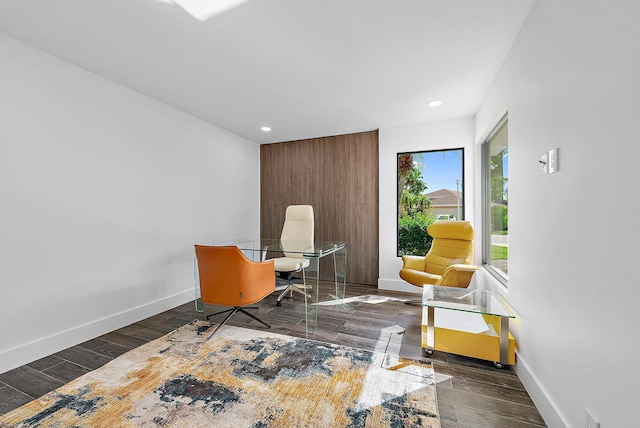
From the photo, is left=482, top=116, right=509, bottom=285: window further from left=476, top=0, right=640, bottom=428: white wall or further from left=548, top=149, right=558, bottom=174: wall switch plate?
left=548, top=149, right=558, bottom=174: wall switch plate

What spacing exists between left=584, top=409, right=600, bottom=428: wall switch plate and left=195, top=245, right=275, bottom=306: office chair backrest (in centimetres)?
219

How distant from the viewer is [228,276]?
237cm

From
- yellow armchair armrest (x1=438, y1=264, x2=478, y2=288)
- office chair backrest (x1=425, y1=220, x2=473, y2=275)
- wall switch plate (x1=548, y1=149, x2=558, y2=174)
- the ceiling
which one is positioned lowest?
yellow armchair armrest (x1=438, y1=264, x2=478, y2=288)

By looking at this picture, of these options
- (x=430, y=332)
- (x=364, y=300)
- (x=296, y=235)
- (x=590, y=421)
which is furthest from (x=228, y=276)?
(x=590, y=421)

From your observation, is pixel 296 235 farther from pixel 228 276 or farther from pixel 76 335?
pixel 76 335

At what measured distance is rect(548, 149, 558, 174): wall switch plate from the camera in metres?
1.37

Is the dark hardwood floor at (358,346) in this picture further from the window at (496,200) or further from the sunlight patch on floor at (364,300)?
the window at (496,200)

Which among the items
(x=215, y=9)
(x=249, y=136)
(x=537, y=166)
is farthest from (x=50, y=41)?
(x=537, y=166)

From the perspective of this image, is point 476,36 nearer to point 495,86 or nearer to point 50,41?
point 495,86

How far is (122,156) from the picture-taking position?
8.93 ft

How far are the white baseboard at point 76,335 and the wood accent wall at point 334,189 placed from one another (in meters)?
2.27

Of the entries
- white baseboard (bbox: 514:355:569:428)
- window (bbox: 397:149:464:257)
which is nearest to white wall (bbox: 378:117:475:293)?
window (bbox: 397:149:464:257)

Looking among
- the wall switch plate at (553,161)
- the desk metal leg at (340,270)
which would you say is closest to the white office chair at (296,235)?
the desk metal leg at (340,270)

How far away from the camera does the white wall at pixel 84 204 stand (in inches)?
78.7
